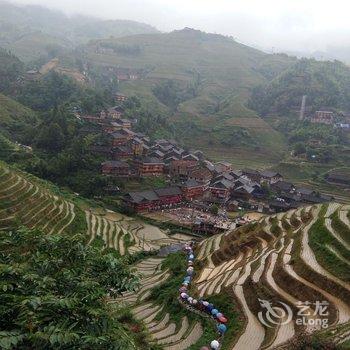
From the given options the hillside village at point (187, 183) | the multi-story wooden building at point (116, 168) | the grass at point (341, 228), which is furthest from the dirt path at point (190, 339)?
the multi-story wooden building at point (116, 168)

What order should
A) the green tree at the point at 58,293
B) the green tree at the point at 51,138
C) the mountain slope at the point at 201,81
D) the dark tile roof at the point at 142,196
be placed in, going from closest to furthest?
the green tree at the point at 58,293, the dark tile roof at the point at 142,196, the green tree at the point at 51,138, the mountain slope at the point at 201,81

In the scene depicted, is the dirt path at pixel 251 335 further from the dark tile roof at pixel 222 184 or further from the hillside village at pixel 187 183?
the dark tile roof at pixel 222 184

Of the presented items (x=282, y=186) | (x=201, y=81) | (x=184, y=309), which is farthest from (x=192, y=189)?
(x=201, y=81)

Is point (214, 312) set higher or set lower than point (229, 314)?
lower

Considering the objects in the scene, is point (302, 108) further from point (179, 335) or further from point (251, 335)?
point (251, 335)

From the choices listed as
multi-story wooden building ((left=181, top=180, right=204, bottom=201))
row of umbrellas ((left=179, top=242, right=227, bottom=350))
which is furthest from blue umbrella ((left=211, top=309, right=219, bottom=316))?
multi-story wooden building ((left=181, top=180, right=204, bottom=201))

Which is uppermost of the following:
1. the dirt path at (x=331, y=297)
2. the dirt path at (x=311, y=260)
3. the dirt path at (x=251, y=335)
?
the dirt path at (x=311, y=260)

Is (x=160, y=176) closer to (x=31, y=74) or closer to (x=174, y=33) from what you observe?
(x=31, y=74)
